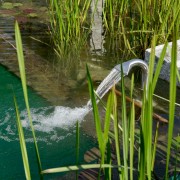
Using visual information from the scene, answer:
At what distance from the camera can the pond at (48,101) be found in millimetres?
2518

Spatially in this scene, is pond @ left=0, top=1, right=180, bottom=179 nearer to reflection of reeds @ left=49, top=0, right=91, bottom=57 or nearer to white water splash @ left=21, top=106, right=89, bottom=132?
white water splash @ left=21, top=106, right=89, bottom=132

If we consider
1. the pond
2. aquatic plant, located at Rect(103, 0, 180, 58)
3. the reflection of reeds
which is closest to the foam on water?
the pond

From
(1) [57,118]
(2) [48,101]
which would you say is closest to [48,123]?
(1) [57,118]

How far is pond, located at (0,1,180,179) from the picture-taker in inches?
99.1

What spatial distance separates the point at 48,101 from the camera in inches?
125

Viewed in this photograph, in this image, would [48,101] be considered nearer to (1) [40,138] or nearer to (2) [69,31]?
(1) [40,138]

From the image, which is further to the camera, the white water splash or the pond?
the white water splash

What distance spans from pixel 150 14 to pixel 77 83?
0.87 meters

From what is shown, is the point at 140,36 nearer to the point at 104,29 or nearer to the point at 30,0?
the point at 104,29

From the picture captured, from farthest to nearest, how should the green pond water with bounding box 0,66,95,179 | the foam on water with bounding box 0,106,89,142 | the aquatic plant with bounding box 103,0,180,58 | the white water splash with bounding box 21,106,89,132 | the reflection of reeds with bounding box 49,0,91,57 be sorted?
the reflection of reeds with bounding box 49,0,91,57 → the aquatic plant with bounding box 103,0,180,58 → the white water splash with bounding box 21,106,89,132 → the foam on water with bounding box 0,106,89,142 → the green pond water with bounding box 0,66,95,179

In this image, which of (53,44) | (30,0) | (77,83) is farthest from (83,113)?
(30,0)

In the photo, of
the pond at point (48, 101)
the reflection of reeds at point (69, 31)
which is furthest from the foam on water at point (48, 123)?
the reflection of reeds at point (69, 31)

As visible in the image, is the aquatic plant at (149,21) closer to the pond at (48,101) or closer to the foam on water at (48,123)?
the pond at (48,101)

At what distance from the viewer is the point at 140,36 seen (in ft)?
12.4
